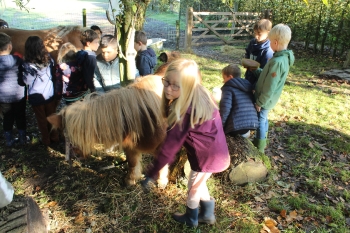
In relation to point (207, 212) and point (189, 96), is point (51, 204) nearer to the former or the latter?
point (207, 212)

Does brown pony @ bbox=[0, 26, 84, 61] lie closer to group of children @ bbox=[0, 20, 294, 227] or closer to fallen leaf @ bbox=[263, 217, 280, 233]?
group of children @ bbox=[0, 20, 294, 227]

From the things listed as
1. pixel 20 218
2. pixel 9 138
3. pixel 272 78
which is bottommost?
pixel 9 138

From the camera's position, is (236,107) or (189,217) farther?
(236,107)

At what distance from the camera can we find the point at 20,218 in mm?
2051

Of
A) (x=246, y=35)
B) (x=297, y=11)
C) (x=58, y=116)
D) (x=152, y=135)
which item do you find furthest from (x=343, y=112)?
(x=246, y=35)

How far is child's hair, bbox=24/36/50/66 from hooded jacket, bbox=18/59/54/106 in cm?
7

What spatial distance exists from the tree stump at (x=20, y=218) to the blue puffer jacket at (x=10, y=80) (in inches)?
78.3

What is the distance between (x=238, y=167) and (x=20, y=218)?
2.30 metres

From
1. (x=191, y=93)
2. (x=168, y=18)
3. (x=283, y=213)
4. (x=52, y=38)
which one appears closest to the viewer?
(x=191, y=93)

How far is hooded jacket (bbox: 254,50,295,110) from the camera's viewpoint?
10.4 feet

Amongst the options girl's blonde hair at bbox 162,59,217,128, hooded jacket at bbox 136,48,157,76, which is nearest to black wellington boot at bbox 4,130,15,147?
hooded jacket at bbox 136,48,157,76

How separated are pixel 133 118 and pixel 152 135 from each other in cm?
29

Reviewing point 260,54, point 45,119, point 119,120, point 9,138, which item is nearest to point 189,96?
point 119,120

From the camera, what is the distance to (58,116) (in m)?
2.49
